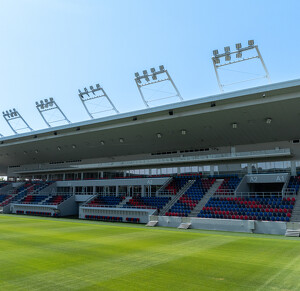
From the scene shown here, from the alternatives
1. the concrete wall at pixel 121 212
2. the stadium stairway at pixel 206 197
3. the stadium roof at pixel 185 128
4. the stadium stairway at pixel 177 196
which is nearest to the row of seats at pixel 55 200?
the concrete wall at pixel 121 212

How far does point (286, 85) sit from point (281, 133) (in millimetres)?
9730

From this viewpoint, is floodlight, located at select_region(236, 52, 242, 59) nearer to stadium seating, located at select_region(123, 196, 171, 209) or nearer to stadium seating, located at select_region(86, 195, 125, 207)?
stadium seating, located at select_region(123, 196, 171, 209)

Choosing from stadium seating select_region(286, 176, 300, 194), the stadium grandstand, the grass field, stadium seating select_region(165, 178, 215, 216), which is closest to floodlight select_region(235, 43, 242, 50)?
the stadium grandstand

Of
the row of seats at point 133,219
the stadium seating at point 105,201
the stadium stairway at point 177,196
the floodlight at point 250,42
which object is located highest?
the floodlight at point 250,42

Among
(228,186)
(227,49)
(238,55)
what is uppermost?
(227,49)

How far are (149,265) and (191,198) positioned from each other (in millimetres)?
20418

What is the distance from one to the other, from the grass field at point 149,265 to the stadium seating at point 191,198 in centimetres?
1182

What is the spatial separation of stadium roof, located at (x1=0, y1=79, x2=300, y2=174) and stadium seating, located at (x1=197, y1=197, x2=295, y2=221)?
7874 millimetres

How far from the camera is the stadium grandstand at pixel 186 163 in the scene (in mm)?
24062

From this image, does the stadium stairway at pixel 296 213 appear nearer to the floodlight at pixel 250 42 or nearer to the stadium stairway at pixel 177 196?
the stadium stairway at pixel 177 196

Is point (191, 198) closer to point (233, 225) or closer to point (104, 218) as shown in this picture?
point (233, 225)

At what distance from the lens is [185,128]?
105ft

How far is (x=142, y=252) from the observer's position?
1246 centimetres

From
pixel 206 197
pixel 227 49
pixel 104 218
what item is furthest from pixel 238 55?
pixel 104 218
